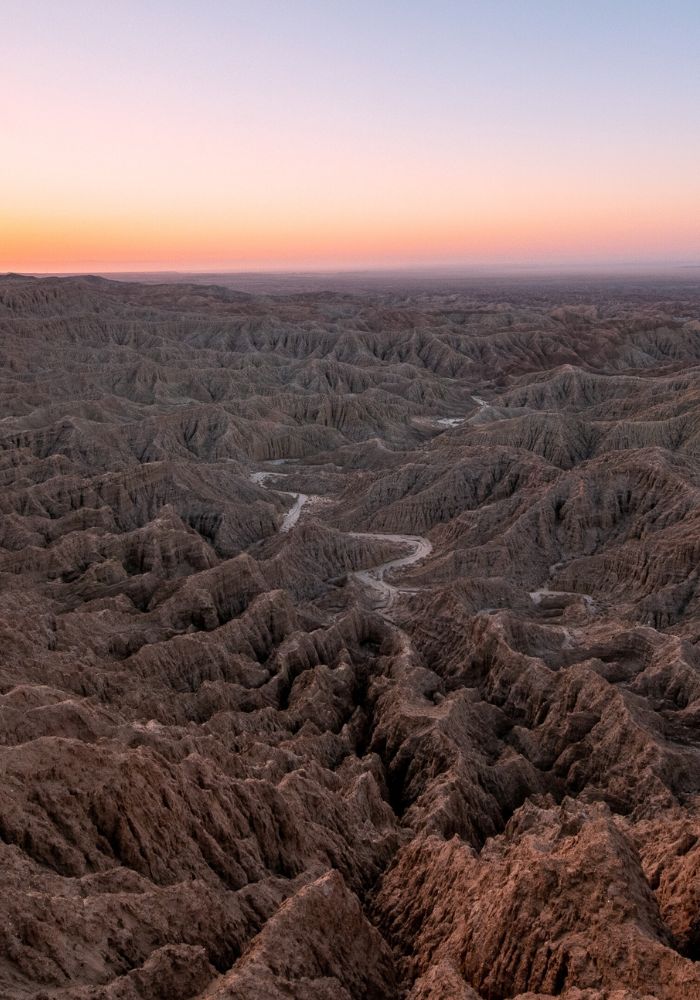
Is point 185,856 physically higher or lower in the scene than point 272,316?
lower

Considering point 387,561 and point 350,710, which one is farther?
point 387,561

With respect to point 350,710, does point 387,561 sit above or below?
above

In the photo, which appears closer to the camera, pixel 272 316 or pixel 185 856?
pixel 185 856

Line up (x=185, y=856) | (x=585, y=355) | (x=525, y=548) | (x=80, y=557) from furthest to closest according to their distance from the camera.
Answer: (x=585, y=355), (x=525, y=548), (x=80, y=557), (x=185, y=856)

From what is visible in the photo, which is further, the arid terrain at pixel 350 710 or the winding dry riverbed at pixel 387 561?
the winding dry riverbed at pixel 387 561

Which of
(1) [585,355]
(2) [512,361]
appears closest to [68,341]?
(2) [512,361]

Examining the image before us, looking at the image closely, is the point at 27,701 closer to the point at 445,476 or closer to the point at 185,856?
the point at 185,856

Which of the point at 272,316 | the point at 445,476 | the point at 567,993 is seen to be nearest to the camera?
the point at 567,993

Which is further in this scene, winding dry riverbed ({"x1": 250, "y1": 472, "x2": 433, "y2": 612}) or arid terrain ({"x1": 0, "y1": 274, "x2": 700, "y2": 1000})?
winding dry riverbed ({"x1": 250, "y1": 472, "x2": 433, "y2": 612})
